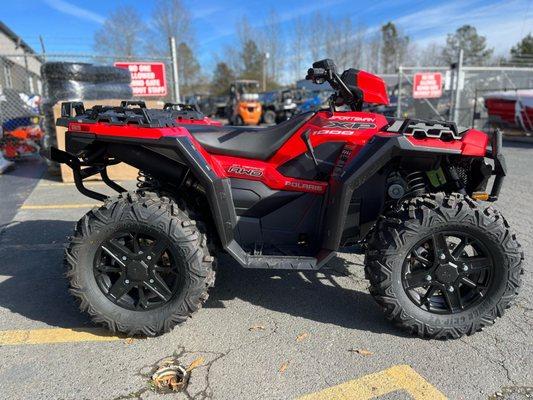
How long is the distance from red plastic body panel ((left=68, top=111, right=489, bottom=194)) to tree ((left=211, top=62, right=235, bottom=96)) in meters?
55.9

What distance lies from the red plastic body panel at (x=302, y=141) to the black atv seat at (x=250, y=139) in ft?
0.12

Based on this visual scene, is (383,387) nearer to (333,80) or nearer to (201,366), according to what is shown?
(201,366)

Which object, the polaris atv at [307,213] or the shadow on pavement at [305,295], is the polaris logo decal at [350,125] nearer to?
the polaris atv at [307,213]

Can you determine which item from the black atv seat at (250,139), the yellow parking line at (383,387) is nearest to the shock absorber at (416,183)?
the black atv seat at (250,139)

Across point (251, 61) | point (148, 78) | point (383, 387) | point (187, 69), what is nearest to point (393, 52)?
point (251, 61)

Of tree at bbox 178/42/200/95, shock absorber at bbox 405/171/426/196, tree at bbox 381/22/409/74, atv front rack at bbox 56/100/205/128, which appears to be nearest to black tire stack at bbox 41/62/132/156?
atv front rack at bbox 56/100/205/128

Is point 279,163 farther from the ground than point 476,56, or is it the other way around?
point 476,56

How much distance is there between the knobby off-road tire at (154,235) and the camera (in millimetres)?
2840

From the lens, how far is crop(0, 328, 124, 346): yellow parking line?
2904 mm

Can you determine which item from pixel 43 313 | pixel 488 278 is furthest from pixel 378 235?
pixel 43 313

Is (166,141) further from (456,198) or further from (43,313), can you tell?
(456,198)

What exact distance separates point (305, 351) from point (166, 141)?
1.65m

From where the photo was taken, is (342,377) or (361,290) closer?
(342,377)

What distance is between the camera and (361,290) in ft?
11.8
